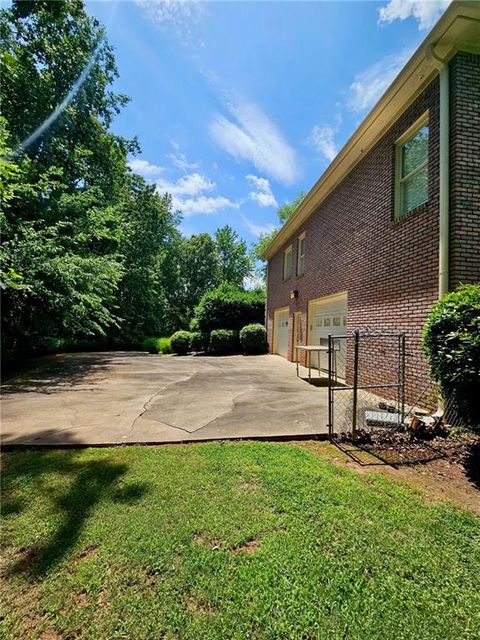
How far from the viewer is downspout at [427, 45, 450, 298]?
456 cm

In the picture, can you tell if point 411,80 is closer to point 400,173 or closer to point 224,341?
point 400,173

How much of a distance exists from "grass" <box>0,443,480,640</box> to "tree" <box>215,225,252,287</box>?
34389mm

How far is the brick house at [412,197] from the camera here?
4.53m

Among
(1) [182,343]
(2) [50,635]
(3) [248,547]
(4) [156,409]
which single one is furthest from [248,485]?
(1) [182,343]

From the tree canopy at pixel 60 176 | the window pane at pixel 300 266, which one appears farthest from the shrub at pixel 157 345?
the window pane at pixel 300 266

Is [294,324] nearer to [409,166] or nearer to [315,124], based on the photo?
[409,166]

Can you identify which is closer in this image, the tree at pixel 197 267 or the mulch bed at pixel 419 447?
the mulch bed at pixel 419 447

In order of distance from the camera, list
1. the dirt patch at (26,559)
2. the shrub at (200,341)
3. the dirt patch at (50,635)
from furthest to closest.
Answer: the shrub at (200,341)
the dirt patch at (26,559)
the dirt patch at (50,635)

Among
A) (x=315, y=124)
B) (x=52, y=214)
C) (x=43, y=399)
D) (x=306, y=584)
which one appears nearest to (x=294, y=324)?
(x=315, y=124)

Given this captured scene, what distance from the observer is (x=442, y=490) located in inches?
111

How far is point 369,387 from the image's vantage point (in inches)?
158

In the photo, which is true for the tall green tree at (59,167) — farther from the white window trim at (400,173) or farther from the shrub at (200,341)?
the white window trim at (400,173)

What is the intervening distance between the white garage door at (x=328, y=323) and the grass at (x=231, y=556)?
5.24 m

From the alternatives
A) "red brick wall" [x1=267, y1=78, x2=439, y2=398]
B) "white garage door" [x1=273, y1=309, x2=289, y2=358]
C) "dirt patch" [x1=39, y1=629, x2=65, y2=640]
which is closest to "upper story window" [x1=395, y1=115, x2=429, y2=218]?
"red brick wall" [x1=267, y1=78, x2=439, y2=398]
